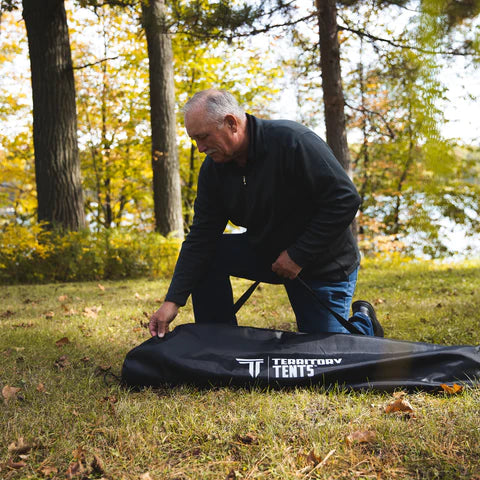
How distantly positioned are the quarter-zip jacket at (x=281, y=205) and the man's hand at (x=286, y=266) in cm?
3

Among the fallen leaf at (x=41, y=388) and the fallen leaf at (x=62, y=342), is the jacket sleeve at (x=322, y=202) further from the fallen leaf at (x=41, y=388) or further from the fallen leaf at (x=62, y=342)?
the fallen leaf at (x=62, y=342)

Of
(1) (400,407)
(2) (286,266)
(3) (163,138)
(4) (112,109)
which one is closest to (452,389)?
(1) (400,407)

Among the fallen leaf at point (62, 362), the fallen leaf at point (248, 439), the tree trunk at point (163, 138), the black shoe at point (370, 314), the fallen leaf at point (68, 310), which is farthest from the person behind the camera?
the tree trunk at point (163, 138)

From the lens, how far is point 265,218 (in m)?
2.87

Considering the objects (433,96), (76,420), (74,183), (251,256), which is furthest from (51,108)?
(433,96)

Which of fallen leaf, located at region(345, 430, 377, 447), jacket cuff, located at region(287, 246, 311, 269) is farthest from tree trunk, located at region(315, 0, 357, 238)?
fallen leaf, located at region(345, 430, 377, 447)

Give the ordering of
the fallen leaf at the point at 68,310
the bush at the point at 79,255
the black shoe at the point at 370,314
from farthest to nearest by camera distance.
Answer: the bush at the point at 79,255 → the fallen leaf at the point at 68,310 → the black shoe at the point at 370,314

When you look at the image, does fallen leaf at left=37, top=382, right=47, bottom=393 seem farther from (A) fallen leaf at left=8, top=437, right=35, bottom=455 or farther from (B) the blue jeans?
(B) the blue jeans

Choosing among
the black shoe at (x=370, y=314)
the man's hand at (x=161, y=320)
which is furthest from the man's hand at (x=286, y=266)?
the black shoe at (x=370, y=314)

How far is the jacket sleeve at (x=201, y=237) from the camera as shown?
113 inches

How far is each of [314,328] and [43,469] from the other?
1.62 m

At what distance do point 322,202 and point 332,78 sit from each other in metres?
5.65

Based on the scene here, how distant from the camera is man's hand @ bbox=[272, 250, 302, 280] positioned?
270cm

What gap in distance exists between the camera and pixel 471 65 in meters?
0.66
